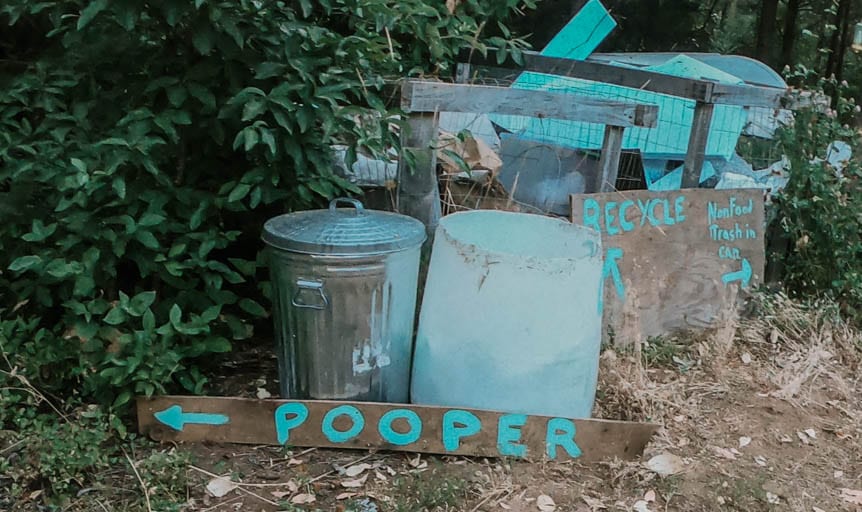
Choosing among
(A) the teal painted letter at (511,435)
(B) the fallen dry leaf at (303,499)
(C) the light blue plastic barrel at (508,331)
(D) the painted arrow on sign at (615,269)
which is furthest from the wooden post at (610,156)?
(B) the fallen dry leaf at (303,499)

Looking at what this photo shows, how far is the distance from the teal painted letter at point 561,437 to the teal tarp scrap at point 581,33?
4.51 meters

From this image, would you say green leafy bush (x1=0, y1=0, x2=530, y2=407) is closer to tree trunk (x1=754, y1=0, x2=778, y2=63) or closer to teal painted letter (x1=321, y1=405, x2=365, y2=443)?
teal painted letter (x1=321, y1=405, x2=365, y2=443)

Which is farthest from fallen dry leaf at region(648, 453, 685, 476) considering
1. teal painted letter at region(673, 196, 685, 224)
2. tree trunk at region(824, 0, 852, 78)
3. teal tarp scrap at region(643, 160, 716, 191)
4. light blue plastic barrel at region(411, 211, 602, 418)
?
tree trunk at region(824, 0, 852, 78)

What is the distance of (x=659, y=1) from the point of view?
10492mm

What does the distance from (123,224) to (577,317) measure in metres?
1.72

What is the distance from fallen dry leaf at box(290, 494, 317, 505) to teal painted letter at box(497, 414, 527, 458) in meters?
0.70

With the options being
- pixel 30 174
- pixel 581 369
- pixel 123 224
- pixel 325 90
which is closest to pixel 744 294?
pixel 581 369

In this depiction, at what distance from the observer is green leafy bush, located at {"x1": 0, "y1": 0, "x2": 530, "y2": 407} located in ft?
8.79

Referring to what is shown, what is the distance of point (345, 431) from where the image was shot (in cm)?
279

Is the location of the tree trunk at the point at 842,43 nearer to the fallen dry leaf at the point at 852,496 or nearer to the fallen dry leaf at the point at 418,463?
the fallen dry leaf at the point at 852,496

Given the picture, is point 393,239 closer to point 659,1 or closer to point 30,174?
point 30,174

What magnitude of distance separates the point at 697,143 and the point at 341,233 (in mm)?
2342

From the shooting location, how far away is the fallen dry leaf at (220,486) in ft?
8.39

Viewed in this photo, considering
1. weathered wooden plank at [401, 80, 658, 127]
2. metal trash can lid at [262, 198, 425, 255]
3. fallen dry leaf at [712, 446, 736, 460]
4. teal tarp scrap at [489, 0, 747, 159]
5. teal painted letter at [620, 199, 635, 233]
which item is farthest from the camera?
teal tarp scrap at [489, 0, 747, 159]
